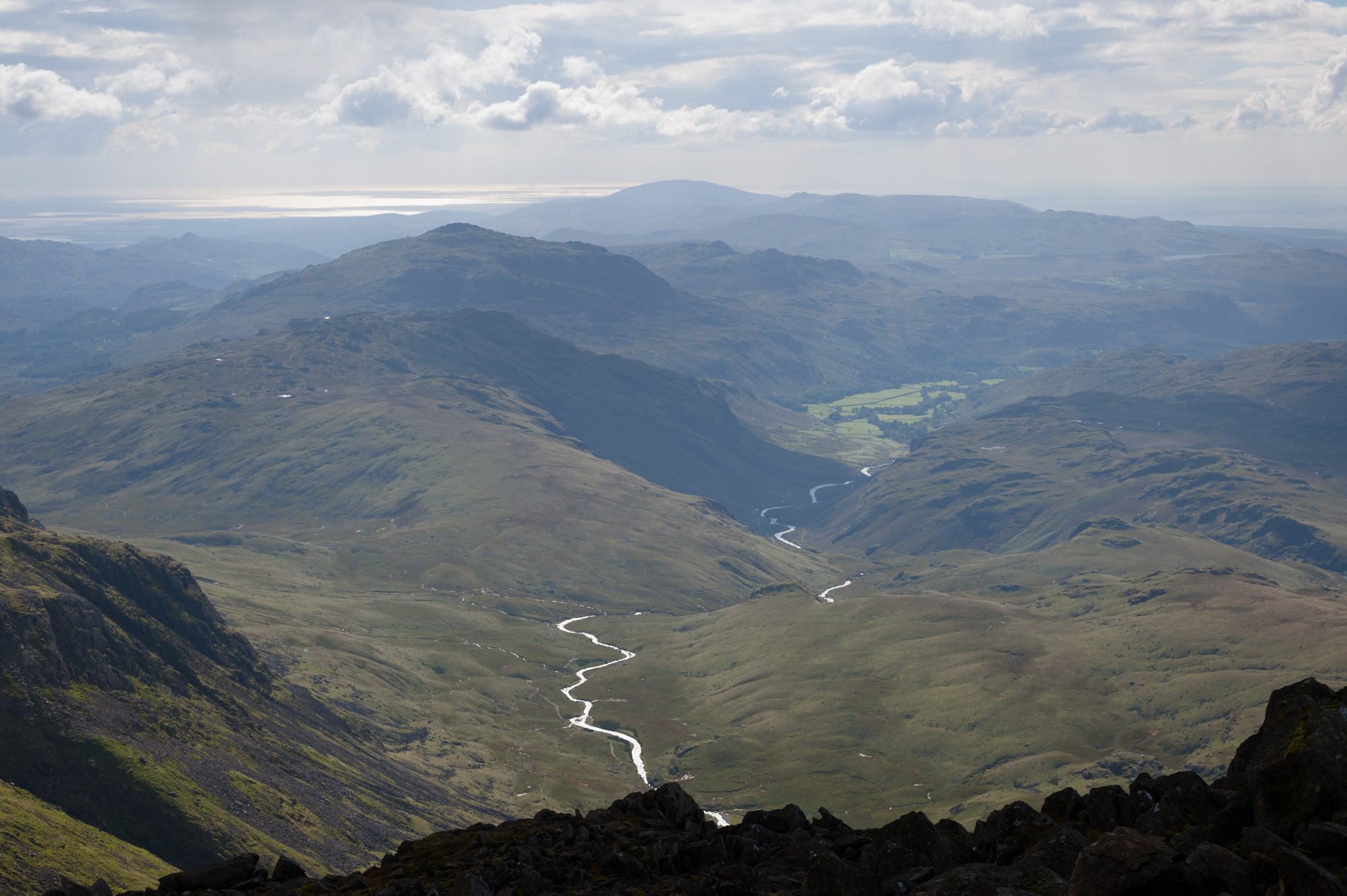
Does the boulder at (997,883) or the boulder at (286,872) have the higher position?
the boulder at (997,883)

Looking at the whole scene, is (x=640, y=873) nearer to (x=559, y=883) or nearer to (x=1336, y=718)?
(x=559, y=883)

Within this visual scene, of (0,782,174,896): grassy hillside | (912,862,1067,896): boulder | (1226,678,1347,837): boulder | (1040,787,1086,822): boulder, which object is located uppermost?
(1226,678,1347,837): boulder

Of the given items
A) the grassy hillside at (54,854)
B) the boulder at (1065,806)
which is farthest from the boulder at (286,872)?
the grassy hillside at (54,854)

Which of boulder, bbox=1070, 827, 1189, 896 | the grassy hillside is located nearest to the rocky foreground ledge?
boulder, bbox=1070, 827, 1189, 896

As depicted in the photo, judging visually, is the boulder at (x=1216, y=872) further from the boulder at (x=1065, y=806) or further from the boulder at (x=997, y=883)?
the boulder at (x=1065, y=806)

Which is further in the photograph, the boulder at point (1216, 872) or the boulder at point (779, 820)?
the boulder at point (779, 820)

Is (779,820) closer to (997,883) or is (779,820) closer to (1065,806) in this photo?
(1065,806)

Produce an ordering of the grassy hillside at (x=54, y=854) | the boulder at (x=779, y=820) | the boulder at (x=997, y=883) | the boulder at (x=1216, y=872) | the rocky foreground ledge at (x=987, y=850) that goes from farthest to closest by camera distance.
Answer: the grassy hillside at (x=54, y=854)
the boulder at (x=779, y=820)
the boulder at (x=997, y=883)
the rocky foreground ledge at (x=987, y=850)
the boulder at (x=1216, y=872)

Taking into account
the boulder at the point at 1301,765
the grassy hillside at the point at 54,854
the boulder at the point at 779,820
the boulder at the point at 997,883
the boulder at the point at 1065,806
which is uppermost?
the boulder at the point at 1301,765

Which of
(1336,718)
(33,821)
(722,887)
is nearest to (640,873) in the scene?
(722,887)

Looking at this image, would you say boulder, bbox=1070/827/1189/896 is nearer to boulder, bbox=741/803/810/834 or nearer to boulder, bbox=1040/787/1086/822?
boulder, bbox=1040/787/1086/822
